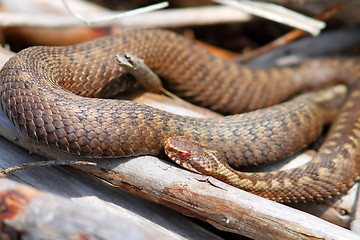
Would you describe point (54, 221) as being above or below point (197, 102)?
below

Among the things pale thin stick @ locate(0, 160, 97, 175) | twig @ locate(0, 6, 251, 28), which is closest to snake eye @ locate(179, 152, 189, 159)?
pale thin stick @ locate(0, 160, 97, 175)

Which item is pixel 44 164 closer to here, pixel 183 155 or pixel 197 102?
pixel 183 155

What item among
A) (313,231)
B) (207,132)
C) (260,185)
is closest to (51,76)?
(207,132)

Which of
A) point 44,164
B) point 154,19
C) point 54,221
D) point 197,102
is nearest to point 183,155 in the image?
point 44,164

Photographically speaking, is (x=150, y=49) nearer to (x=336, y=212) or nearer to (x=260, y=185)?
(x=260, y=185)

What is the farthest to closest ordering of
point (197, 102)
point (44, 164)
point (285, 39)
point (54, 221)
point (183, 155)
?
1. point (285, 39)
2. point (197, 102)
3. point (183, 155)
4. point (44, 164)
5. point (54, 221)
